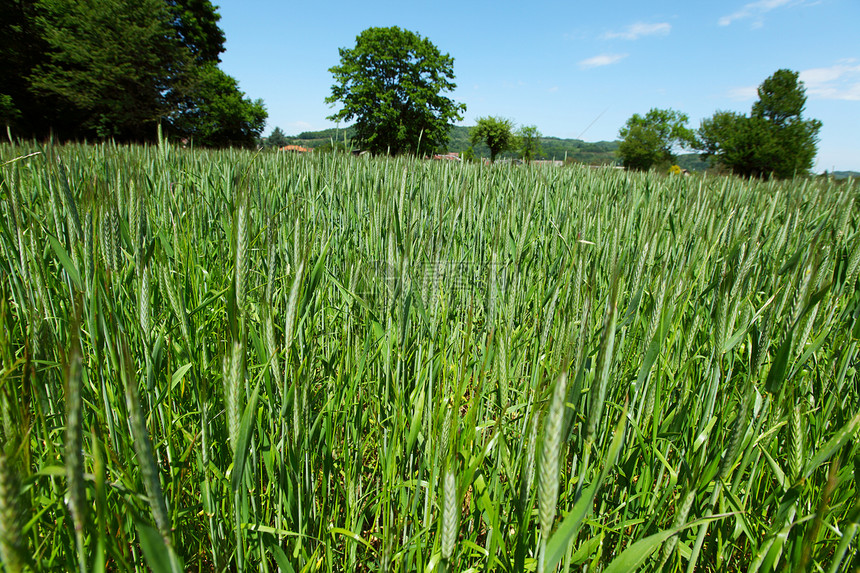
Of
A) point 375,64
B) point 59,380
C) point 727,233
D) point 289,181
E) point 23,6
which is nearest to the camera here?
point 59,380

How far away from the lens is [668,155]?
47.2 meters

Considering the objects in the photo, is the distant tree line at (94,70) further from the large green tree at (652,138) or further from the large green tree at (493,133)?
the large green tree at (652,138)

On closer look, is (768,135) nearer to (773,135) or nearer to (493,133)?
(773,135)

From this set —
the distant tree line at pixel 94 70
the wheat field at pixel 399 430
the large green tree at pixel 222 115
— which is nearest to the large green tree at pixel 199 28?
the large green tree at pixel 222 115

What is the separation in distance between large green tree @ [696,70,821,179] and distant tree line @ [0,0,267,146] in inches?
1351

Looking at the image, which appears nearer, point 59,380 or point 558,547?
point 558,547

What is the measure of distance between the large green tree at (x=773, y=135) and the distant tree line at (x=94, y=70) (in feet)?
113

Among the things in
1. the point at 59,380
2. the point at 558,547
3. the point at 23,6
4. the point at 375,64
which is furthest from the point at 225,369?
the point at 375,64

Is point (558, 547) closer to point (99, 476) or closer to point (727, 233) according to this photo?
point (99, 476)

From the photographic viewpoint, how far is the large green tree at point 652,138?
45938 millimetres

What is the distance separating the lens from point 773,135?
100 feet

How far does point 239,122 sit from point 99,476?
108 ft

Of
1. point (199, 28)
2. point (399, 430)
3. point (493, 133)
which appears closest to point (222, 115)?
point (199, 28)

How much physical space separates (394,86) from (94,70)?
50.8 feet
